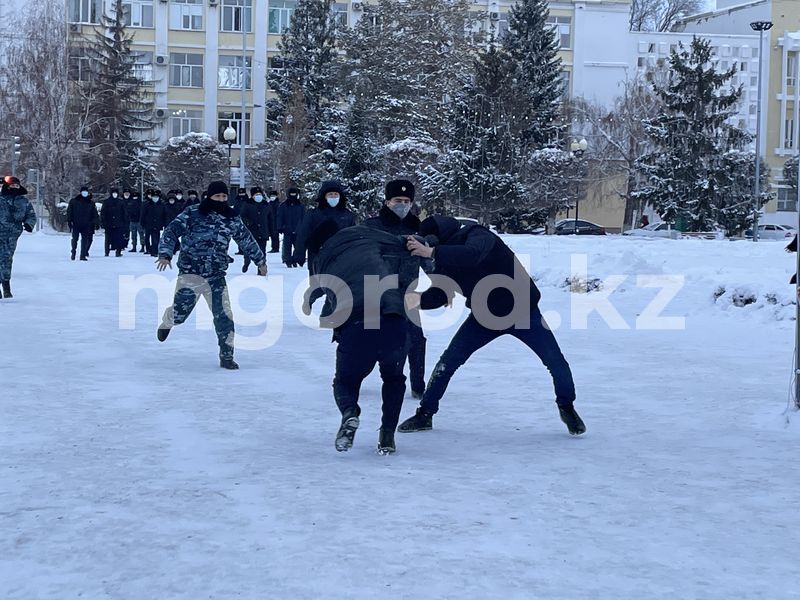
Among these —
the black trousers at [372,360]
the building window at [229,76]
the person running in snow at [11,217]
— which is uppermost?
the building window at [229,76]

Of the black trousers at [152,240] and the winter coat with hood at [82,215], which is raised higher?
the winter coat with hood at [82,215]

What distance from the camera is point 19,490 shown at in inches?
246

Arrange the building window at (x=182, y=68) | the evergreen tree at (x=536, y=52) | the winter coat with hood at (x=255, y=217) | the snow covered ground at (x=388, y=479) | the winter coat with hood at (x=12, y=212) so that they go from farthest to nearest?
1. the building window at (x=182, y=68)
2. the evergreen tree at (x=536, y=52)
3. the winter coat with hood at (x=255, y=217)
4. the winter coat with hood at (x=12, y=212)
5. the snow covered ground at (x=388, y=479)

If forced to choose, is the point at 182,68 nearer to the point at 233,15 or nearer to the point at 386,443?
the point at 233,15

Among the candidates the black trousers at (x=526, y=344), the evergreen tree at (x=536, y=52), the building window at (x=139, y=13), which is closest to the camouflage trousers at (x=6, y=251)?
the black trousers at (x=526, y=344)

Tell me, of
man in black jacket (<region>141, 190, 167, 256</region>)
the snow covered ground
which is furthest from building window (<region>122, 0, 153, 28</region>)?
the snow covered ground

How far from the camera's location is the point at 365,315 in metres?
7.09

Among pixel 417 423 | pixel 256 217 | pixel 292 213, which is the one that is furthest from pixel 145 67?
pixel 417 423

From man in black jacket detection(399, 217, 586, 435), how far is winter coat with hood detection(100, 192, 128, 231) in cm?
2389

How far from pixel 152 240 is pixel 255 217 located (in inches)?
181

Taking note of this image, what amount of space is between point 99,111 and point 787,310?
173ft

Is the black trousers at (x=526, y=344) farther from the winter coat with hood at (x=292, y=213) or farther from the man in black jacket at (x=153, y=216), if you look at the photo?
the man in black jacket at (x=153, y=216)

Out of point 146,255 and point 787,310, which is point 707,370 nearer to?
point 787,310

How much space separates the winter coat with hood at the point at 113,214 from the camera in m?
30.9
